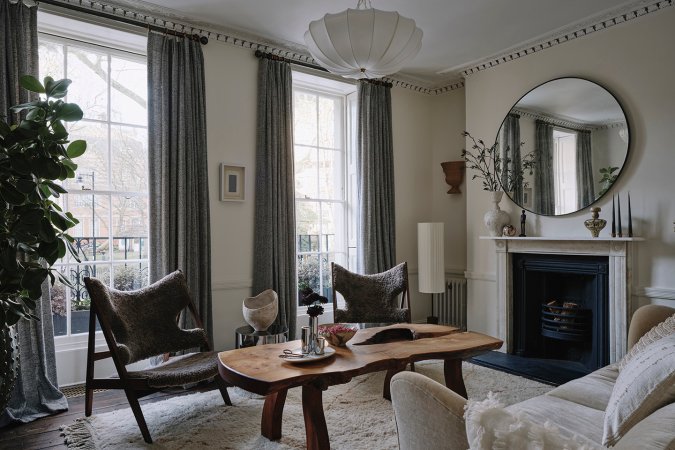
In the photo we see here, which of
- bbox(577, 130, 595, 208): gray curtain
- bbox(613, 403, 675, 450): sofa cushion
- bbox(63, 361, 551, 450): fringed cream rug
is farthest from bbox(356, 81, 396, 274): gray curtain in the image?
bbox(613, 403, 675, 450): sofa cushion

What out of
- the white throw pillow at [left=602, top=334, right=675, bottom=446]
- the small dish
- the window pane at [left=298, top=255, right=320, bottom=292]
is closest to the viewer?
the white throw pillow at [left=602, top=334, right=675, bottom=446]

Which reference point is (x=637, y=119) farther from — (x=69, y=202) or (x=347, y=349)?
(x=69, y=202)

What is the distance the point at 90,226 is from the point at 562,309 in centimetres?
406

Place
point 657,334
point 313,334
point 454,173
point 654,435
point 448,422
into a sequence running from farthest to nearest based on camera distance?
point 454,173, point 313,334, point 657,334, point 448,422, point 654,435

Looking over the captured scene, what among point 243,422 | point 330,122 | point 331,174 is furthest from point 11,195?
→ point 330,122

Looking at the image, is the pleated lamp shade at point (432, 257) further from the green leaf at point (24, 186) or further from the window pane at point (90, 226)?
the green leaf at point (24, 186)

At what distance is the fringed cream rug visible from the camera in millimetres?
A: 2512

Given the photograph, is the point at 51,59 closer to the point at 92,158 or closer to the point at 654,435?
the point at 92,158

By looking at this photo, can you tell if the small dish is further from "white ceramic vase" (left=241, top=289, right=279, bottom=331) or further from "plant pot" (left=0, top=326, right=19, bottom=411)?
"plant pot" (left=0, top=326, right=19, bottom=411)

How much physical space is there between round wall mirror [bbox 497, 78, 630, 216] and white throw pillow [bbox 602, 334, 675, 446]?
266cm

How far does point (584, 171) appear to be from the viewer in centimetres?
392

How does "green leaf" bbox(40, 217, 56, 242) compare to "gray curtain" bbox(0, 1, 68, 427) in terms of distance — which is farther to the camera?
"gray curtain" bbox(0, 1, 68, 427)

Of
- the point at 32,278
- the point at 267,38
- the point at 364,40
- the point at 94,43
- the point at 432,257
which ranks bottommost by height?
the point at 432,257

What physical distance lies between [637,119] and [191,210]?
363cm
